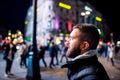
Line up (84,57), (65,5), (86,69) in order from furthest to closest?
(65,5)
(84,57)
(86,69)

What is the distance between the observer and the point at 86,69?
1805mm

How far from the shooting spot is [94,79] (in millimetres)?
1694

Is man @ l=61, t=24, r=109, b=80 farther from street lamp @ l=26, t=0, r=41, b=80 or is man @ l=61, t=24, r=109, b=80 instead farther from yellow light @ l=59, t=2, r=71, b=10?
yellow light @ l=59, t=2, r=71, b=10

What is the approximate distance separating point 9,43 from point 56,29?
41.4 m

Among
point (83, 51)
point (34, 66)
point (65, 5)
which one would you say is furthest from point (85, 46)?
point (65, 5)

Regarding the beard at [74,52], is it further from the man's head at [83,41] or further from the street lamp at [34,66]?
the street lamp at [34,66]

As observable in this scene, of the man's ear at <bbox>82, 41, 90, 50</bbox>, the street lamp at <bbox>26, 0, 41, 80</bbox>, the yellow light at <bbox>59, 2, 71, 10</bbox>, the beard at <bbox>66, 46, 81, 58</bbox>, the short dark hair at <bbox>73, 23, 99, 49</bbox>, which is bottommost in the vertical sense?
the street lamp at <bbox>26, 0, 41, 80</bbox>

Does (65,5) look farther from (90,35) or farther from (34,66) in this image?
(90,35)

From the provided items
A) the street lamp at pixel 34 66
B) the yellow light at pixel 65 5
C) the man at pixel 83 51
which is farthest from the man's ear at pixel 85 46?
the yellow light at pixel 65 5

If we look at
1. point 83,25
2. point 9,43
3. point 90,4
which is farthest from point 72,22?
point 83,25

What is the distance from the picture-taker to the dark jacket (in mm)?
1743

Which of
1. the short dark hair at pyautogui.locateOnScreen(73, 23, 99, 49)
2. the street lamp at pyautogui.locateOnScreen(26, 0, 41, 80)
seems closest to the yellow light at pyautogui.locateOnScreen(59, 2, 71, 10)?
the street lamp at pyautogui.locateOnScreen(26, 0, 41, 80)

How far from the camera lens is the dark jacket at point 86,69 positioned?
1.74m

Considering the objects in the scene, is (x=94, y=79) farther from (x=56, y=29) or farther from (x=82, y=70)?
(x=56, y=29)
